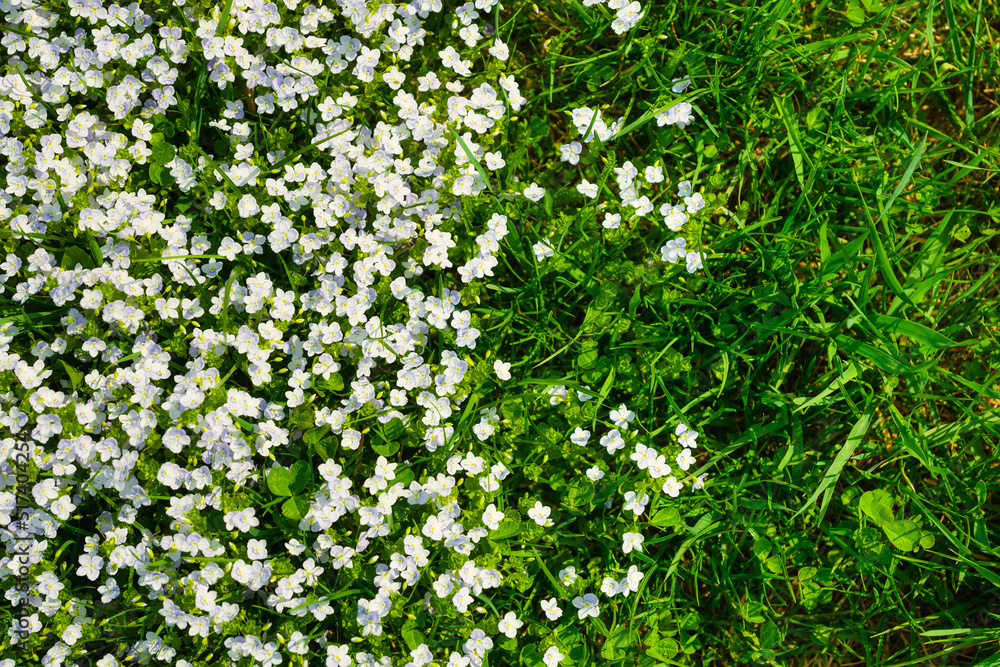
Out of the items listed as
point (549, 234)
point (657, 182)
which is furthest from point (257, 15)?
point (657, 182)

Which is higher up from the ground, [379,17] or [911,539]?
[379,17]

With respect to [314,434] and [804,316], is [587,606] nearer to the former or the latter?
[314,434]

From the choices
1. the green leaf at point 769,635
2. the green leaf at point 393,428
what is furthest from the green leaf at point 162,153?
the green leaf at point 769,635

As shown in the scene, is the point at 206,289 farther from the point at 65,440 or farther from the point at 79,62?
the point at 79,62

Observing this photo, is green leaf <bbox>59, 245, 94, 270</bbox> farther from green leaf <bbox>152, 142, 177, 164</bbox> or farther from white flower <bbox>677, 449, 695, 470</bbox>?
white flower <bbox>677, 449, 695, 470</bbox>

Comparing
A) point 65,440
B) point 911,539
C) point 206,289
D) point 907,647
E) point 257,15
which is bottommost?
point 907,647

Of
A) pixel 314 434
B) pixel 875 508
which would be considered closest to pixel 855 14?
pixel 875 508

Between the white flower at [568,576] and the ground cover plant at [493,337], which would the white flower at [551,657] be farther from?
the white flower at [568,576]
